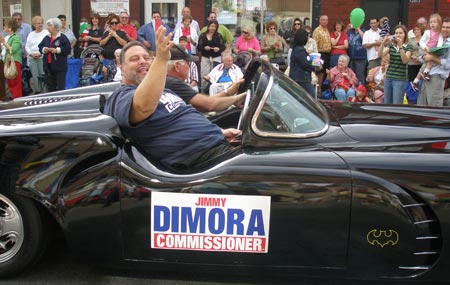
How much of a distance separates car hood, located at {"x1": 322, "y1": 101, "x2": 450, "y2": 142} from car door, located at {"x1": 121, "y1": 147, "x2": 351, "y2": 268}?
1.54 ft

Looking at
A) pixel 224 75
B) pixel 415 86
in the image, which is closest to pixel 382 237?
pixel 224 75

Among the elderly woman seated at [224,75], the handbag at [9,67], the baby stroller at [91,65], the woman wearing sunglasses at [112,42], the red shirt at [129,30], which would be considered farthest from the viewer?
the red shirt at [129,30]

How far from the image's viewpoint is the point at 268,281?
3086mm

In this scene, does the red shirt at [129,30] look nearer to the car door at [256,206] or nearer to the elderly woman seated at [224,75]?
the elderly woman seated at [224,75]

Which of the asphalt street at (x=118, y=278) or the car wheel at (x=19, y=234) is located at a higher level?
the car wheel at (x=19, y=234)

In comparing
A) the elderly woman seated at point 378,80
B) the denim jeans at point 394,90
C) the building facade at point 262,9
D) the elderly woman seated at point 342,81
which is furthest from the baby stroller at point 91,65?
the denim jeans at point 394,90

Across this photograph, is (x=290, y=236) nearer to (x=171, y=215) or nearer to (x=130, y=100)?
(x=171, y=215)

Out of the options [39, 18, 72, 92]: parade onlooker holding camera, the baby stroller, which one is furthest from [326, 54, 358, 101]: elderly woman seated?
[39, 18, 72, 92]: parade onlooker holding camera

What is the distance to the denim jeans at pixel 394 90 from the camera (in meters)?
7.86

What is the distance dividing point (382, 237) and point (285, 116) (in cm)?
87

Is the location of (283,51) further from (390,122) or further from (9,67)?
(390,122)

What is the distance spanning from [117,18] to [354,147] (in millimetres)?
8508

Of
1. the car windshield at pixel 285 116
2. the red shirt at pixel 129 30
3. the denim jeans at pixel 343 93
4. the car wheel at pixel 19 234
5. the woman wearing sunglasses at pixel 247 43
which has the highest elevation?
the red shirt at pixel 129 30

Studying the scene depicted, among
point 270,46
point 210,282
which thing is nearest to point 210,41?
point 270,46
